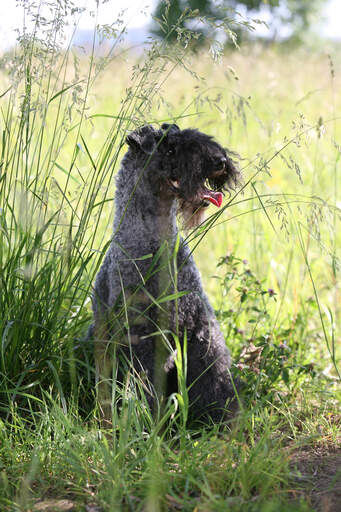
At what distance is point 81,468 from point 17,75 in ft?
5.48

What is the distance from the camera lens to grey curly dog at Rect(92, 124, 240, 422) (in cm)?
248

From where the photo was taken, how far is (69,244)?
2.34m

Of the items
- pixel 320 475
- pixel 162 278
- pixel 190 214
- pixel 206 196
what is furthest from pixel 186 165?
pixel 320 475

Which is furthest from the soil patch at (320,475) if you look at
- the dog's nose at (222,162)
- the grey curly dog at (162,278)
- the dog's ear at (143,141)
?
the dog's ear at (143,141)

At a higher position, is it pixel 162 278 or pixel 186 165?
pixel 186 165

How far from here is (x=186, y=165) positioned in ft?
7.98

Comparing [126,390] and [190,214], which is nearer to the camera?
[126,390]

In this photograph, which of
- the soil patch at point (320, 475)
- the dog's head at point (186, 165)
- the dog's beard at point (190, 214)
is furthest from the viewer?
the dog's beard at point (190, 214)

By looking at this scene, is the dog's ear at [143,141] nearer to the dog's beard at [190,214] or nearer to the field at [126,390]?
the field at [126,390]

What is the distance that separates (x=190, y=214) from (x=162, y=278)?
0.35m

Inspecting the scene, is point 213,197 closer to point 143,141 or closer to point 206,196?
point 206,196

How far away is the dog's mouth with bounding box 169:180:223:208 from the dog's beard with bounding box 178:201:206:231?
0.13 feet

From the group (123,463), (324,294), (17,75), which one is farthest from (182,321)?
(324,294)

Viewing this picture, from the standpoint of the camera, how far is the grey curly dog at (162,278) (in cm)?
248
